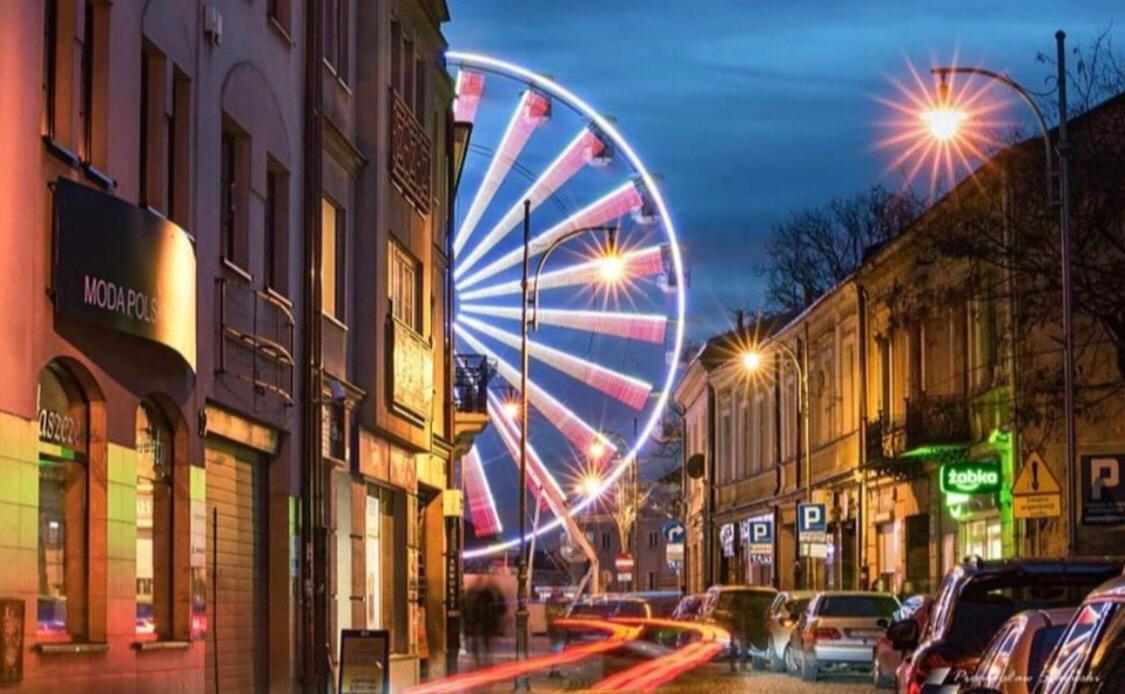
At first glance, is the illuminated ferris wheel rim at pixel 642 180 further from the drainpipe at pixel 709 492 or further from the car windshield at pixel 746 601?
the drainpipe at pixel 709 492

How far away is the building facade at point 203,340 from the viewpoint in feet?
56.0

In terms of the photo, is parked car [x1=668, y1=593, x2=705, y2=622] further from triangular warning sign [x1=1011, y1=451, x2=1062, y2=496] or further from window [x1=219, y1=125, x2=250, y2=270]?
window [x1=219, y1=125, x2=250, y2=270]

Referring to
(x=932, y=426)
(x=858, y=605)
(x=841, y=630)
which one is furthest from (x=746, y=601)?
(x=841, y=630)

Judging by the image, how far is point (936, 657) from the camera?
16891 millimetres

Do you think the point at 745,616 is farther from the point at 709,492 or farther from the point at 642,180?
the point at 709,492

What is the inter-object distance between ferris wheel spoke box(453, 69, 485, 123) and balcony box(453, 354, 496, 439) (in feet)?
18.7

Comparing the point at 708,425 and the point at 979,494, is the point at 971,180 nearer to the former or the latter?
the point at 979,494

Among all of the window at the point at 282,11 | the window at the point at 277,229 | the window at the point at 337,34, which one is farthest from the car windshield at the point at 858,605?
the window at the point at 282,11

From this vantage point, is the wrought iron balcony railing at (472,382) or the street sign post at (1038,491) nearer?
the street sign post at (1038,491)

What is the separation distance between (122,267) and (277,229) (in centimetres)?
804

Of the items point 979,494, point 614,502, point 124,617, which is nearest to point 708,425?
point 614,502

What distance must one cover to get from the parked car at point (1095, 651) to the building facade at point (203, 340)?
370 inches

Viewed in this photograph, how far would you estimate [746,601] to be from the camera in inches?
1826

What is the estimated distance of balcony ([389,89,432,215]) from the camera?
3378cm
